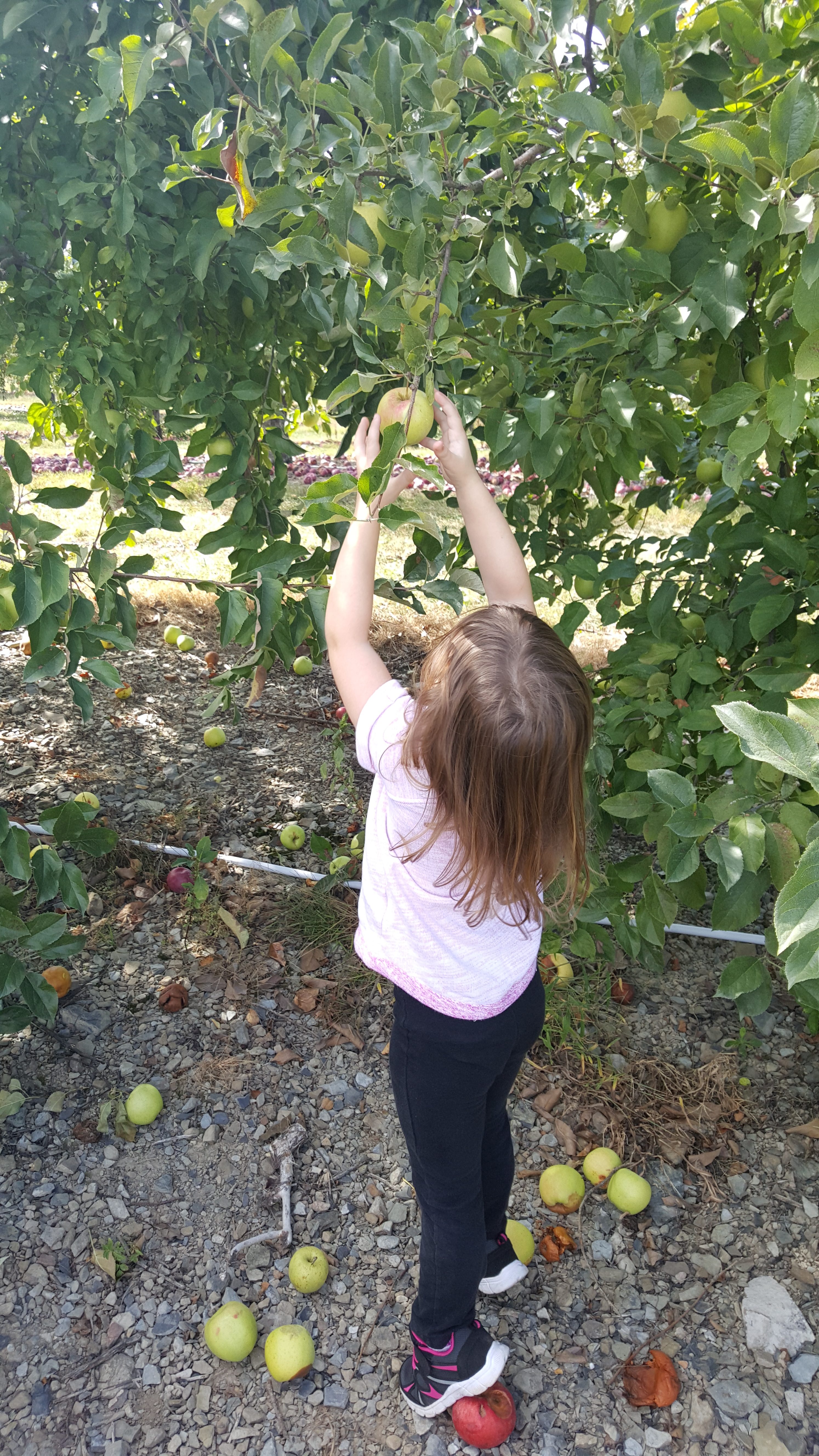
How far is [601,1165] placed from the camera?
200 cm

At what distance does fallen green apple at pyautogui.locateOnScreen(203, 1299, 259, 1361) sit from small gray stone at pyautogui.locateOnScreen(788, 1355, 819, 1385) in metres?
0.99

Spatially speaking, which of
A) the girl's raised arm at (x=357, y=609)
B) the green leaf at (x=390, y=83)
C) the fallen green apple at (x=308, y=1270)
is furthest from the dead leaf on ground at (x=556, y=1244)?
the green leaf at (x=390, y=83)

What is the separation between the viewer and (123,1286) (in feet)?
5.96

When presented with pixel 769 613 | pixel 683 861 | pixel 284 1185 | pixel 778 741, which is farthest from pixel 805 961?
pixel 284 1185

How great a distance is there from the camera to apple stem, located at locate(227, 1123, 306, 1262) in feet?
6.19

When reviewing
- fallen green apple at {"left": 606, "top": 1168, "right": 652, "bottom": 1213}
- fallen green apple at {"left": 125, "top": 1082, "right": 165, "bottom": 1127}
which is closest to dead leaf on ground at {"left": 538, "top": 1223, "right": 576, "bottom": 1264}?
fallen green apple at {"left": 606, "top": 1168, "right": 652, "bottom": 1213}

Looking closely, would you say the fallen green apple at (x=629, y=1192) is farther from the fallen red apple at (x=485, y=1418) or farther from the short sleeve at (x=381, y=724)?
the short sleeve at (x=381, y=724)

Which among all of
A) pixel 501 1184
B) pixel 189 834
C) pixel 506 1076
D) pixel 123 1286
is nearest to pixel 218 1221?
pixel 123 1286

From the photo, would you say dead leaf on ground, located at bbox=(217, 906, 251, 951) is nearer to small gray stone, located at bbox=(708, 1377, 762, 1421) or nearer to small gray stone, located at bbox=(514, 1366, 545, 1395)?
small gray stone, located at bbox=(514, 1366, 545, 1395)

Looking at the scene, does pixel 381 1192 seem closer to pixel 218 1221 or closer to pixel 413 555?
pixel 218 1221

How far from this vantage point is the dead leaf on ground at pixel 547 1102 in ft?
7.18

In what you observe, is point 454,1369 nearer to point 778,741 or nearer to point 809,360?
point 778,741

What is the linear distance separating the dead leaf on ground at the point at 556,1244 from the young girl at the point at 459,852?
0.29m

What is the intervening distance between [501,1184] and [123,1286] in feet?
2.54
